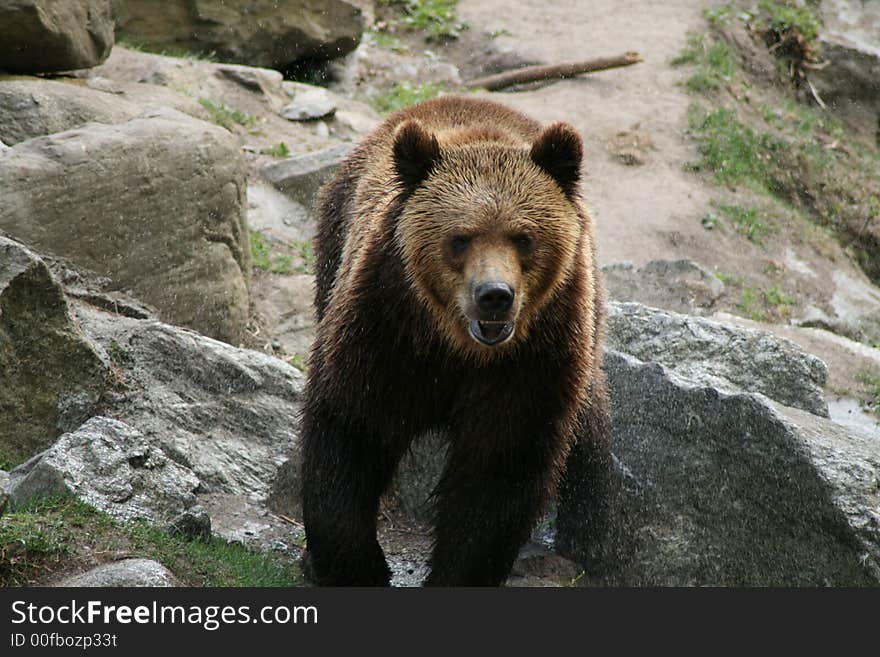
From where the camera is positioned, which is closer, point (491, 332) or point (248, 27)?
point (491, 332)

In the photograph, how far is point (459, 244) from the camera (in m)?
4.88

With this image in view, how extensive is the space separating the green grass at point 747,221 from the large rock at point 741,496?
719 centimetres

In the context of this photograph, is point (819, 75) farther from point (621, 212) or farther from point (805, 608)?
point (805, 608)

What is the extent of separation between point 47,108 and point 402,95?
7219 mm

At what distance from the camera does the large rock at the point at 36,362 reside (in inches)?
245

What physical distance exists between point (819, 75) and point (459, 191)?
15.1 meters

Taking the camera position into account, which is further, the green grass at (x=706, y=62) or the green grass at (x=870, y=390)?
the green grass at (x=706, y=62)

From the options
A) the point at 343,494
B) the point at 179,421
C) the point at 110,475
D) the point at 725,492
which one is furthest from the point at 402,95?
the point at 343,494

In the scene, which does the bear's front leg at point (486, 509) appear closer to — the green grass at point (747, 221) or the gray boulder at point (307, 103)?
the gray boulder at point (307, 103)

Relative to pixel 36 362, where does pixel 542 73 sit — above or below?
below

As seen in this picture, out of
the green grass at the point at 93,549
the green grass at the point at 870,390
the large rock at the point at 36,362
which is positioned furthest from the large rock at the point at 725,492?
the green grass at the point at 870,390

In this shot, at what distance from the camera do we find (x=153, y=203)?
833 centimetres

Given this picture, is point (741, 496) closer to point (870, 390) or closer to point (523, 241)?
point (523, 241)

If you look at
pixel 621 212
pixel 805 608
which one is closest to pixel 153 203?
pixel 805 608
